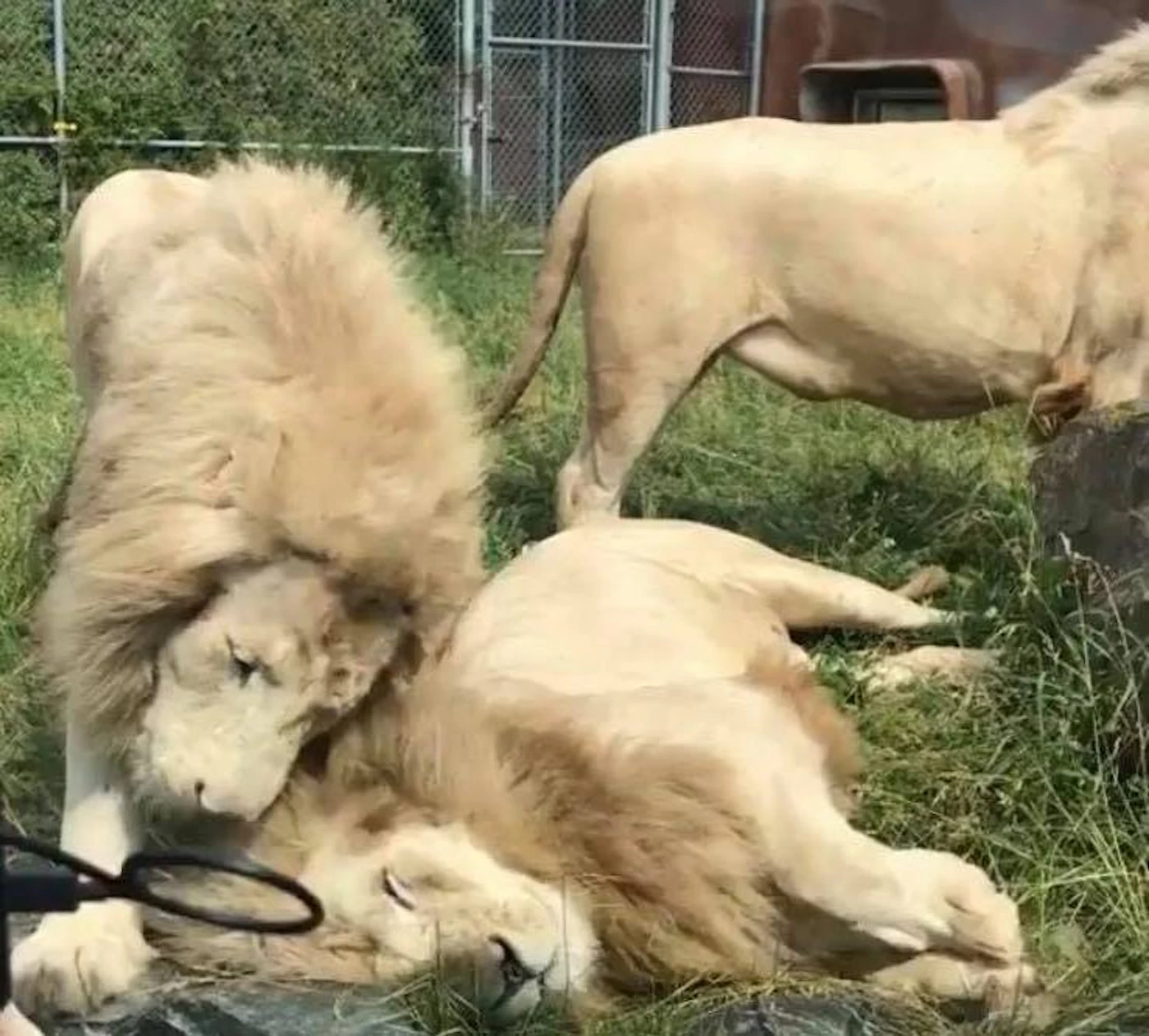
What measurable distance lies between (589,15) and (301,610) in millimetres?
9271

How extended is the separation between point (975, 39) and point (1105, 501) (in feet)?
19.2

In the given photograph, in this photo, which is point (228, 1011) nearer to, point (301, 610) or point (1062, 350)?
point (301, 610)

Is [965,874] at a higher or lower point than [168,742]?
lower

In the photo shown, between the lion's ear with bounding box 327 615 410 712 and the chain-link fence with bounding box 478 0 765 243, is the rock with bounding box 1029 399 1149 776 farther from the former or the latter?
the chain-link fence with bounding box 478 0 765 243

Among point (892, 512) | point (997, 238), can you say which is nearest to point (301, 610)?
point (997, 238)

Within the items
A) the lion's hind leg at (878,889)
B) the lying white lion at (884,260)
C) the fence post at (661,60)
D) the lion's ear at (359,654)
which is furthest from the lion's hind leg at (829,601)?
the fence post at (661,60)

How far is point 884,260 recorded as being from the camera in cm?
426

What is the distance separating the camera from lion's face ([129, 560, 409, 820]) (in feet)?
8.11

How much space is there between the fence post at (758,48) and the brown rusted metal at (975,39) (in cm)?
99

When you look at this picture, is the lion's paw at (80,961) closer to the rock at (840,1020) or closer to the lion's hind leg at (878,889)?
the rock at (840,1020)

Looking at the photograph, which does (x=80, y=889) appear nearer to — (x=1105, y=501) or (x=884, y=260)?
(x=1105, y=501)

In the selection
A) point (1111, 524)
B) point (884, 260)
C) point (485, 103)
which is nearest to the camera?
point (1111, 524)

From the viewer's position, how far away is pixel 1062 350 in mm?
4328

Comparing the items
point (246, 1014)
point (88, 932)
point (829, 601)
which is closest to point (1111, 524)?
point (829, 601)
